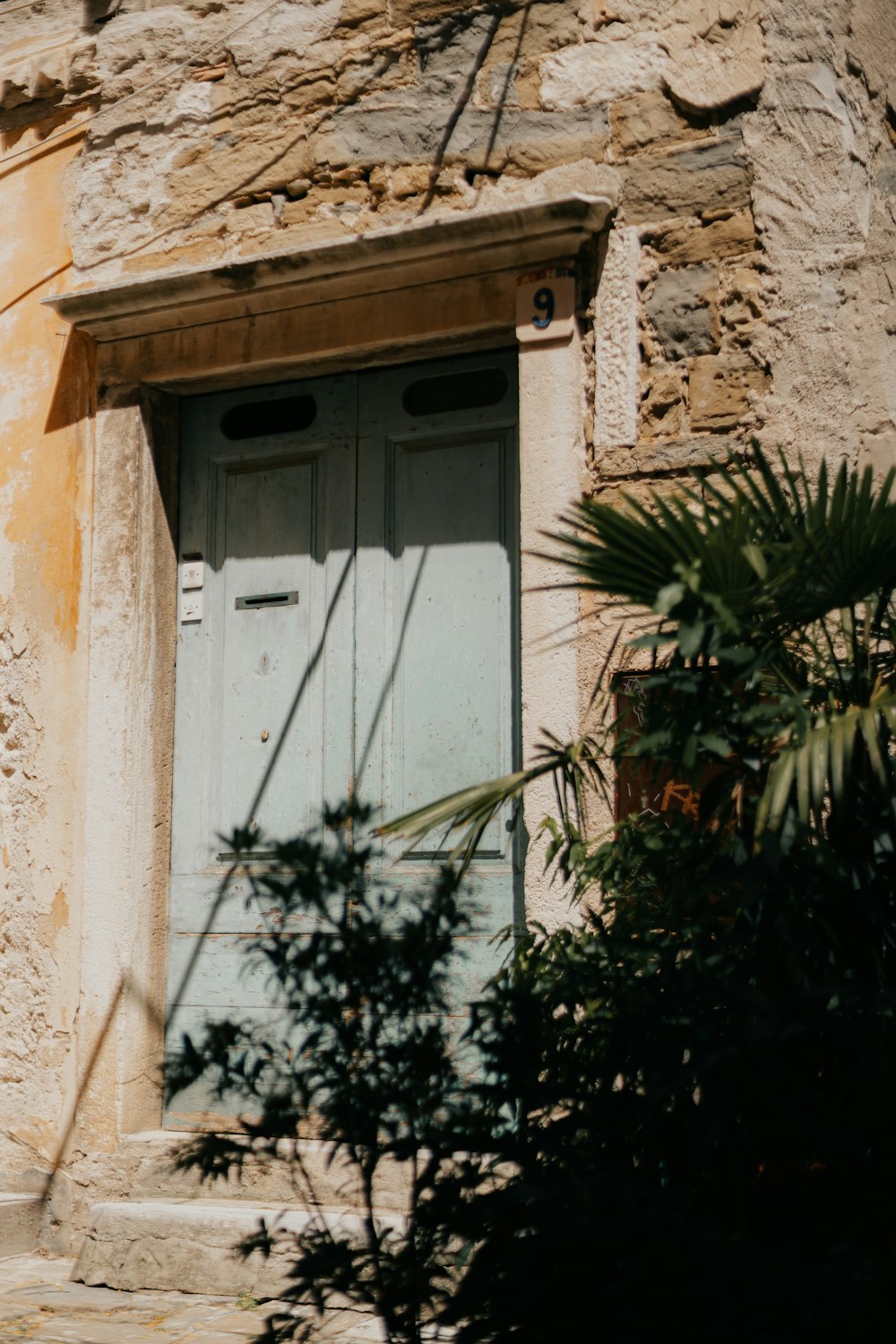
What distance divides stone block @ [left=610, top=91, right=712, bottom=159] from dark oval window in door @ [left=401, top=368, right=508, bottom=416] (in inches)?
29.9

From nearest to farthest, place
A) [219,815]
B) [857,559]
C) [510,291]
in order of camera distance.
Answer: [857,559] < [510,291] < [219,815]

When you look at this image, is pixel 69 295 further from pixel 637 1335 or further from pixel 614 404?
pixel 637 1335

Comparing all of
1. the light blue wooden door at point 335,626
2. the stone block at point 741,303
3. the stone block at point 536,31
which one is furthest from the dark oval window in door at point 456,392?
the stone block at point 536,31

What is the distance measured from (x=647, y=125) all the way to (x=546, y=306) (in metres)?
0.59

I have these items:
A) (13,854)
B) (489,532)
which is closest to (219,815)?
(13,854)

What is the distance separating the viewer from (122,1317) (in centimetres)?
397

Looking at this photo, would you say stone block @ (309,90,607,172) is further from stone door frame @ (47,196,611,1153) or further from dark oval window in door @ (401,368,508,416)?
dark oval window in door @ (401,368,508,416)

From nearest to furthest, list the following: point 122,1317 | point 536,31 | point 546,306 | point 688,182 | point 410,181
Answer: point 122,1317, point 688,182, point 546,306, point 536,31, point 410,181

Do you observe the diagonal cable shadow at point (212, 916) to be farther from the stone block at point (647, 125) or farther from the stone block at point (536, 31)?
the stone block at point (536, 31)

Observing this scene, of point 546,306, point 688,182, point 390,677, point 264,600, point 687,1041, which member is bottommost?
point 687,1041

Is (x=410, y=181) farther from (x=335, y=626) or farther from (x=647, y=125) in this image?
(x=335, y=626)

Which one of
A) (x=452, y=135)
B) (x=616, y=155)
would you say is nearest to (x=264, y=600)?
(x=452, y=135)

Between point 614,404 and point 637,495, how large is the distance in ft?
0.90

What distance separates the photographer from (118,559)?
4.87 m
